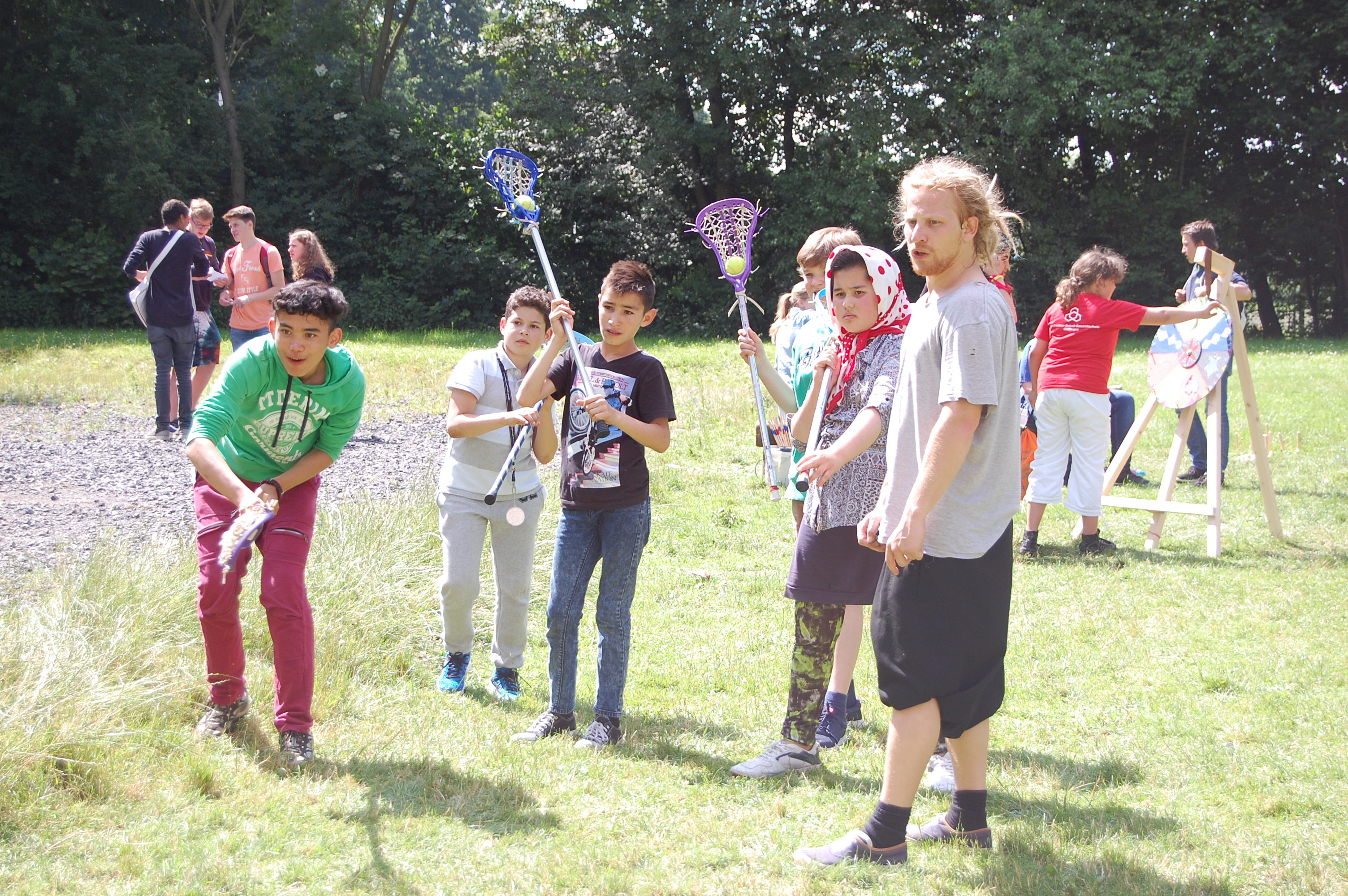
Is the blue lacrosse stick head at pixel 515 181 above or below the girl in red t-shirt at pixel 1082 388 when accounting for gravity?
above

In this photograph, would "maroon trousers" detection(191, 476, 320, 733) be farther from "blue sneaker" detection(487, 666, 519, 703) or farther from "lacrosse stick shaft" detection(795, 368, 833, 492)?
"lacrosse stick shaft" detection(795, 368, 833, 492)

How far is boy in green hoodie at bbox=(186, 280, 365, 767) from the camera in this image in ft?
11.7

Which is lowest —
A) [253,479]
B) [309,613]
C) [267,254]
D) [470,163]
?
[309,613]

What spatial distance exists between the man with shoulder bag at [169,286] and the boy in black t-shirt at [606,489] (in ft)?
22.1

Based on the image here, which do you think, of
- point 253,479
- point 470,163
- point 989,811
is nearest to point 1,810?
point 253,479

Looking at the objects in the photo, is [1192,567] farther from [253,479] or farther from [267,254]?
[267,254]

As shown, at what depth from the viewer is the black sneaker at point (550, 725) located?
A: 393 centimetres

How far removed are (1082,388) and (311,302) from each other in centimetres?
498

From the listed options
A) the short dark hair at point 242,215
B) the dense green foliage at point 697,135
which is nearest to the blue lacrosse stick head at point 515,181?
the short dark hair at point 242,215

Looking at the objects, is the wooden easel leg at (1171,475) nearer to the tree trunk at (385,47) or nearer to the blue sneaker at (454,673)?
the blue sneaker at (454,673)

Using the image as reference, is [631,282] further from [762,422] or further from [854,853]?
[854,853]

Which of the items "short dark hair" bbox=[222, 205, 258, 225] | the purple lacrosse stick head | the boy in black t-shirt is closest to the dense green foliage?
"short dark hair" bbox=[222, 205, 258, 225]

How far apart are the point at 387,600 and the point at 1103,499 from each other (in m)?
4.72

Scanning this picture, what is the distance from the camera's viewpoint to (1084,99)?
923 inches
